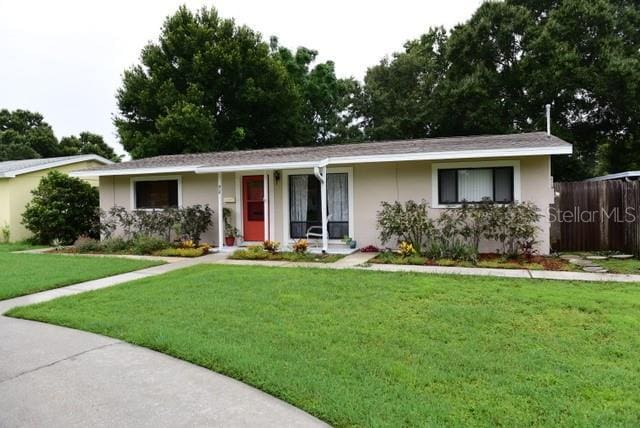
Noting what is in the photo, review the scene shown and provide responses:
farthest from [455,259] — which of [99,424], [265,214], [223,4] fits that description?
[223,4]

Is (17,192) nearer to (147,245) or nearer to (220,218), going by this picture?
(147,245)

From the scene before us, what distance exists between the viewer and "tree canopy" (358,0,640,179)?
70.7ft

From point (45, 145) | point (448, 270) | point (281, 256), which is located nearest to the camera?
point (448, 270)

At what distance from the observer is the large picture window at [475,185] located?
10664mm

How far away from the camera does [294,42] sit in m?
30.1

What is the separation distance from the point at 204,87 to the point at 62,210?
12.4 metres

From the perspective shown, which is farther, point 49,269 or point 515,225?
point 515,225

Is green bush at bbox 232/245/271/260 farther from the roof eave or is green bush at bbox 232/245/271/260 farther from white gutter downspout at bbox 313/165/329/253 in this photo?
the roof eave

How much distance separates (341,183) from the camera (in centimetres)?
1223

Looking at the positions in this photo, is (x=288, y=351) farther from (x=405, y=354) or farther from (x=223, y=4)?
(x=223, y=4)

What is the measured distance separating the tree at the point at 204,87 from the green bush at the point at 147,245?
1194 centimetres

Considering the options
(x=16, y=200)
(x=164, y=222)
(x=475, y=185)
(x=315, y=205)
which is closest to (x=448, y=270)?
(x=475, y=185)

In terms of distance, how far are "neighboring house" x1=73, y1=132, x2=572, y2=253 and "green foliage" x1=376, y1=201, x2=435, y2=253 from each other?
2.41 ft

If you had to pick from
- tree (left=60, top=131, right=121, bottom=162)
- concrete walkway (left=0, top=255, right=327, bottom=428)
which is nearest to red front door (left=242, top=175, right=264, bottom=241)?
concrete walkway (left=0, top=255, right=327, bottom=428)
